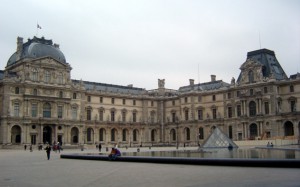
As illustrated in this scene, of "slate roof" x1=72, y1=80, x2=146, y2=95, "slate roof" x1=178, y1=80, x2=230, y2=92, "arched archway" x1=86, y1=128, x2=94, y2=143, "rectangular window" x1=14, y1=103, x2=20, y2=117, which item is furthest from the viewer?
"slate roof" x1=178, y1=80, x2=230, y2=92

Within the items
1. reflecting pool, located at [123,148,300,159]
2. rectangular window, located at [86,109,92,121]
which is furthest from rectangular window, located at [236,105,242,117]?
reflecting pool, located at [123,148,300,159]

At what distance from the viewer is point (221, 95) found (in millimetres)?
75500

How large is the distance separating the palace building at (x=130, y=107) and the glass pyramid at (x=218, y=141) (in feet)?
45.1

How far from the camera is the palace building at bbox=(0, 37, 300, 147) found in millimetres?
63125

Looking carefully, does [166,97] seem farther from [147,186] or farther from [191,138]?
[147,186]

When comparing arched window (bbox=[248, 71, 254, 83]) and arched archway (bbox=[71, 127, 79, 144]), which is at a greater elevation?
arched window (bbox=[248, 71, 254, 83])

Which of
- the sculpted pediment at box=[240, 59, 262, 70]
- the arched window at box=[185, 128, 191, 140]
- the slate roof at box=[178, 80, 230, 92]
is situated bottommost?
the arched window at box=[185, 128, 191, 140]

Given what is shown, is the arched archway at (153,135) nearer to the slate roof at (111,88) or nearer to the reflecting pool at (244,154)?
the slate roof at (111,88)

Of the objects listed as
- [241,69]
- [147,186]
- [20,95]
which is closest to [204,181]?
[147,186]

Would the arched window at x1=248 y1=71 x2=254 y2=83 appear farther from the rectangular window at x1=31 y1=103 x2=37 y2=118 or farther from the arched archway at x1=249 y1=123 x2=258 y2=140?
the rectangular window at x1=31 y1=103 x2=37 y2=118

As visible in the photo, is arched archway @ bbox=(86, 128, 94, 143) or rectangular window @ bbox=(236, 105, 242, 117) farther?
arched archway @ bbox=(86, 128, 94, 143)

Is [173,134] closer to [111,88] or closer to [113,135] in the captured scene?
[113,135]

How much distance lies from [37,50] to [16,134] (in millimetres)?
15746

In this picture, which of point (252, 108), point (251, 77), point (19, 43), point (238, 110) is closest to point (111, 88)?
point (19, 43)
